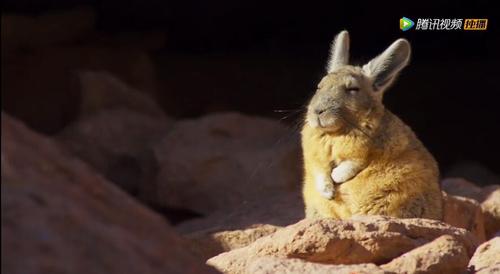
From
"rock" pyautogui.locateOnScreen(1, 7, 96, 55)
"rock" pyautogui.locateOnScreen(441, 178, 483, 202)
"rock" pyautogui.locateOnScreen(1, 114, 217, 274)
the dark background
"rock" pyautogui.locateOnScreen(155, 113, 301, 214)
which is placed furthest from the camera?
the dark background

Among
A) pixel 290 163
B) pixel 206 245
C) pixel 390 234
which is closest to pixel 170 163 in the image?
pixel 290 163

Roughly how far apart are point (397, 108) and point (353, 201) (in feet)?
25.2

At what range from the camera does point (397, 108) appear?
14.5m

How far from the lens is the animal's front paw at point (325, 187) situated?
23.3 ft

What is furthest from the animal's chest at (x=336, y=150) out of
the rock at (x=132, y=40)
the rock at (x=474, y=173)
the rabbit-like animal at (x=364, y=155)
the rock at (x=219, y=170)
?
the rock at (x=132, y=40)

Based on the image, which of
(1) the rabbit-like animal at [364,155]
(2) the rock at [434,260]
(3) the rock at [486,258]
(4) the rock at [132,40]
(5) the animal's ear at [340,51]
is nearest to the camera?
(2) the rock at [434,260]

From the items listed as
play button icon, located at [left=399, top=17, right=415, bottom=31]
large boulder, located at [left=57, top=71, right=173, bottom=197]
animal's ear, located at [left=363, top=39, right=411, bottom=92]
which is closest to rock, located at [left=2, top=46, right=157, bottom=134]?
large boulder, located at [left=57, top=71, right=173, bottom=197]

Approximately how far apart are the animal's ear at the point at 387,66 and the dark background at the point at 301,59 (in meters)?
5.90

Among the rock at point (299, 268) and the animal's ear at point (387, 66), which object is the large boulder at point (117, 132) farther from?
the rock at point (299, 268)

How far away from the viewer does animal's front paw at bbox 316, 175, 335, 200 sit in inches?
279

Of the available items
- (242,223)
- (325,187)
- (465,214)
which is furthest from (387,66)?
(242,223)

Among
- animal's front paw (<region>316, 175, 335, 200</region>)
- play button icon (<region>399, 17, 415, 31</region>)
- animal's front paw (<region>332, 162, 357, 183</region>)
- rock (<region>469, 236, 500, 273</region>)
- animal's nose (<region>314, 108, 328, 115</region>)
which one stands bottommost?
animal's front paw (<region>316, 175, 335, 200</region>)

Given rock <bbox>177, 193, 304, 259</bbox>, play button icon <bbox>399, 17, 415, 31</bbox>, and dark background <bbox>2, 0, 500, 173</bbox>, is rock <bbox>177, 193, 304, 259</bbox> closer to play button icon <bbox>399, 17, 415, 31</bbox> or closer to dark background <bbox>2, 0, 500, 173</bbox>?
play button icon <bbox>399, 17, 415, 31</bbox>

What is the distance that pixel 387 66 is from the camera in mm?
7617
